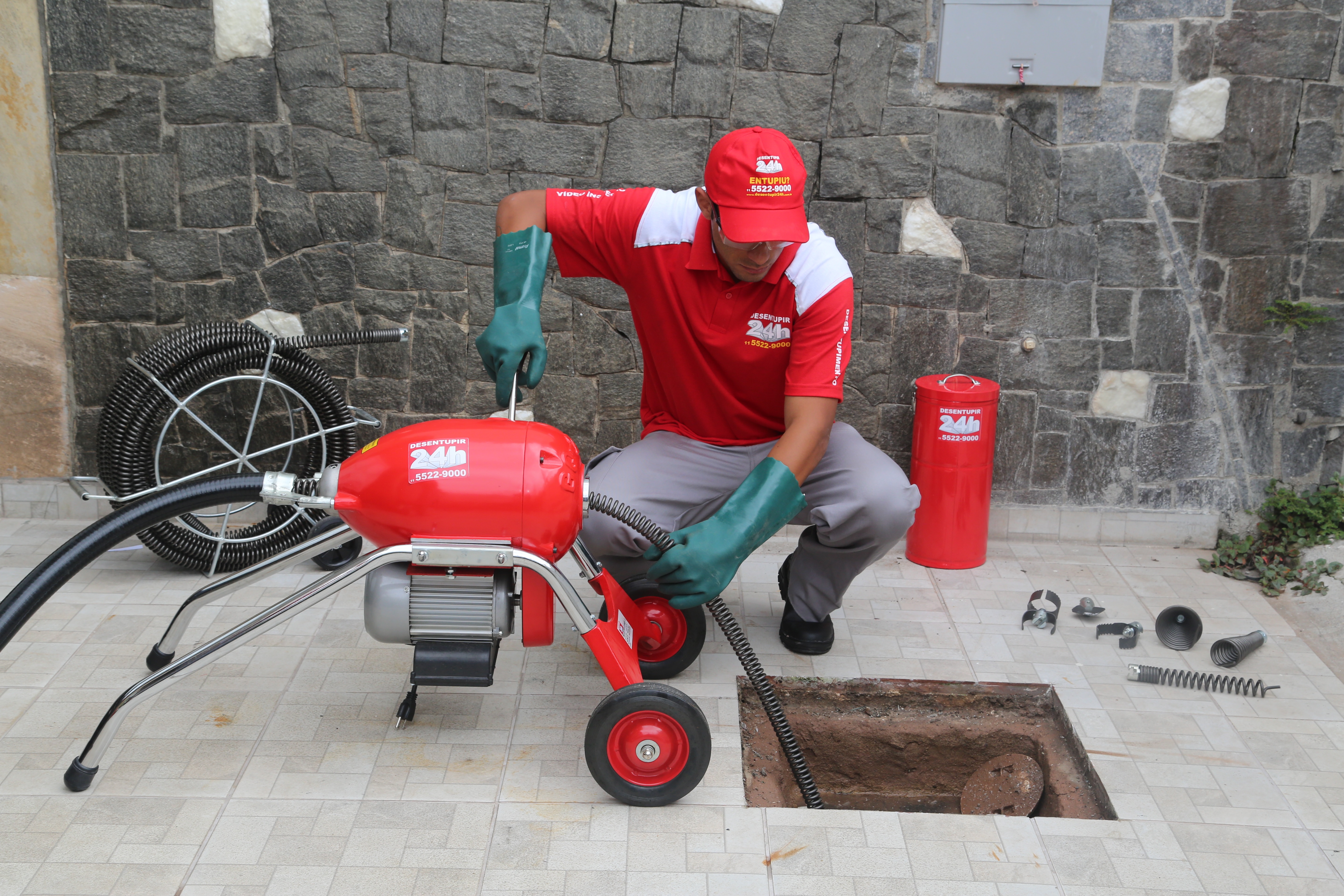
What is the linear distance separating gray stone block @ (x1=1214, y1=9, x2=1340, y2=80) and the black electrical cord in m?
2.93

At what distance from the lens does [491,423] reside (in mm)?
2229

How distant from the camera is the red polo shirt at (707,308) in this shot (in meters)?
2.75

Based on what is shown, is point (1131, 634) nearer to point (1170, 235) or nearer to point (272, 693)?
point (1170, 235)

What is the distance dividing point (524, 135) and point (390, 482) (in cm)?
188

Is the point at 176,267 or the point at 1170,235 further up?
the point at 1170,235

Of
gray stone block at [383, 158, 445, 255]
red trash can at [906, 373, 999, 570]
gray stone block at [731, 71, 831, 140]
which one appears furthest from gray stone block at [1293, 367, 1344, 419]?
gray stone block at [383, 158, 445, 255]

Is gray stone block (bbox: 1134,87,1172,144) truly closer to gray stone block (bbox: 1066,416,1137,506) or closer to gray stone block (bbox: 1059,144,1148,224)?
gray stone block (bbox: 1059,144,1148,224)

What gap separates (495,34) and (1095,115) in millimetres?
2057

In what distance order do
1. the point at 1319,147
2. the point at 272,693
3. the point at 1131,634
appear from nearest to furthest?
the point at 272,693 < the point at 1131,634 < the point at 1319,147

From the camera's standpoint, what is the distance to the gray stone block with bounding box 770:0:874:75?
11.6 feet

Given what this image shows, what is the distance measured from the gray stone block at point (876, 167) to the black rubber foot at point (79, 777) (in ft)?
9.05

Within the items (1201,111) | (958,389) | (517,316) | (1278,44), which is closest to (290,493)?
(517,316)

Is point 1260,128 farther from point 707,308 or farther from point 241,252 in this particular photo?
point 241,252

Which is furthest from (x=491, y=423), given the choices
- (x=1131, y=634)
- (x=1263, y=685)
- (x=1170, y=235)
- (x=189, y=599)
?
(x=1170, y=235)
